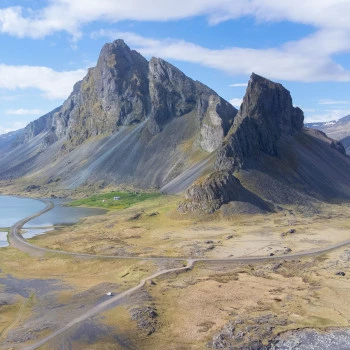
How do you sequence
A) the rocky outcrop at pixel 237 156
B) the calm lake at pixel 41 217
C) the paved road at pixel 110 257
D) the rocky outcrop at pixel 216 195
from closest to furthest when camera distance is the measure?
the paved road at pixel 110 257 < the calm lake at pixel 41 217 < the rocky outcrop at pixel 216 195 < the rocky outcrop at pixel 237 156

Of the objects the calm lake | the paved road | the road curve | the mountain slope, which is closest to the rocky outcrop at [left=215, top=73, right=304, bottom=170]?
the mountain slope

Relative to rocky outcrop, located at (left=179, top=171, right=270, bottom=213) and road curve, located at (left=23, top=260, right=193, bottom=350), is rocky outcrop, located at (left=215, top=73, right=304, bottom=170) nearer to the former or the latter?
rocky outcrop, located at (left=179, top=171, right=270, bottom=213)

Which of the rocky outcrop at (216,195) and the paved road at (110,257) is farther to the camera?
the rocky outcrop at (216,195)

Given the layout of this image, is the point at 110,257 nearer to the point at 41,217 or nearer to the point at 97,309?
the point at 97,309

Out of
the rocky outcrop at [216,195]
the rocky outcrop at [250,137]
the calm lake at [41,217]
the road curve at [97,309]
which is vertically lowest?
the road curve at [97,309]

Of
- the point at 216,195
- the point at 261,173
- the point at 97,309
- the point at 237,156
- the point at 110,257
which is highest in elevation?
the point at 237,156

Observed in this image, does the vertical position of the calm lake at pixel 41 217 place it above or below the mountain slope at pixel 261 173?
below

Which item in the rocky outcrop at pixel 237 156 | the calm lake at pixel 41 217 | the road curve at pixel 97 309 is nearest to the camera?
the road curve at pixel 97 309

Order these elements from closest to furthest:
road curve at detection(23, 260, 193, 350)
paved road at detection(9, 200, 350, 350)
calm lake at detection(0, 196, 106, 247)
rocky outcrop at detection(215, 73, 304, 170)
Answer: road curve at detection(23, 260, 193, 350) → paved road at detection(9, 200, 350, 350) → calm lake at detection(0, 196, 106, 247) → rocky outcrop at detection(215, 73, 304, 170)

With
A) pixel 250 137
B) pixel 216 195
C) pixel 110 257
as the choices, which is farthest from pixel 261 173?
pixel 110 257

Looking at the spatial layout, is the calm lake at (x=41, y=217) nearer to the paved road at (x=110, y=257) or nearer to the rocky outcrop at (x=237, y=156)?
the paved road at (x=110, y=257)

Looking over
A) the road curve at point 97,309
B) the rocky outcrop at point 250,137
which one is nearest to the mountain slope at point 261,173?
the rocky outcrop at point 250,137

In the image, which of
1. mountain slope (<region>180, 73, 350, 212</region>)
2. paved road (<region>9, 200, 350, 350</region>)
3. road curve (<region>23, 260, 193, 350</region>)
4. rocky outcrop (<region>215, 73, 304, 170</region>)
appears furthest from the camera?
rocky outcrop (<region>215, 73, 304, 170</region>)
